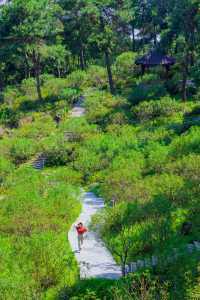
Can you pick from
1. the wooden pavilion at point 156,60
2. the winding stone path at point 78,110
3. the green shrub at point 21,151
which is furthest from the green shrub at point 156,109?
the green shrub at point 21,151

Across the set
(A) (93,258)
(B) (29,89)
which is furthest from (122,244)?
(B) (29,89)

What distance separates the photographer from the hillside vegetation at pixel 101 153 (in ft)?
53.6

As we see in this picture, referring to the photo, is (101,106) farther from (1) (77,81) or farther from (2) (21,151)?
(2) (21,151)

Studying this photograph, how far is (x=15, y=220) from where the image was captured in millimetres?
19938

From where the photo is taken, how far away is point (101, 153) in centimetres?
3033

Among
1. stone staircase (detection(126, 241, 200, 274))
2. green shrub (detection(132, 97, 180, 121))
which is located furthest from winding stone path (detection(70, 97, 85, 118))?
stone staircase (detection(126, 241, 200, 274))

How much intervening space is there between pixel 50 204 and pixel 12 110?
25817 mm

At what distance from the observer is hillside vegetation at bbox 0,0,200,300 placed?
1633 cm

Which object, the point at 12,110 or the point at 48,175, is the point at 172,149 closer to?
the point at 48,175

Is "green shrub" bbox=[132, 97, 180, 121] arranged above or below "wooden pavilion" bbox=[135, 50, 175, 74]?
below

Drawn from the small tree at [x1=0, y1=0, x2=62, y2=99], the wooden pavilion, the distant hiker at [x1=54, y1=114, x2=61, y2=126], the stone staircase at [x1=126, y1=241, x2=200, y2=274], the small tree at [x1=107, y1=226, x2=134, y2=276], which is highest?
the small tree at [x1=0, y1=0, x2=62, y2=99]

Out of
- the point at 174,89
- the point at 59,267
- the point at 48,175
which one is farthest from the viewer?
the point at 174,89

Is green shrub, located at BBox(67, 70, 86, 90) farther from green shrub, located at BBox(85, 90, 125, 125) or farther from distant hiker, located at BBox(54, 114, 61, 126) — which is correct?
distant hiker, located at BBox(54, 114, 61, 126)

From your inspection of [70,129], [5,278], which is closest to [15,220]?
[5,278]
